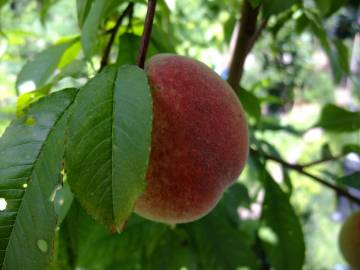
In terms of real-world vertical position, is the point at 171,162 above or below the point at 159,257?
above

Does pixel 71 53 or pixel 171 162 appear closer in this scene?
pixel 171 162

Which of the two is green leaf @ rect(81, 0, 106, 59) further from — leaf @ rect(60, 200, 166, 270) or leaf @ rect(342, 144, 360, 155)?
leaf @ rect(342, 144, 360, 155)

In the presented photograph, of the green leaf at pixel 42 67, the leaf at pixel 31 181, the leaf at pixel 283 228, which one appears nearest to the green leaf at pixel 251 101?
the leaf at pixel 283 228

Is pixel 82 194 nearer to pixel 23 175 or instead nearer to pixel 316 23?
pixel 23 175

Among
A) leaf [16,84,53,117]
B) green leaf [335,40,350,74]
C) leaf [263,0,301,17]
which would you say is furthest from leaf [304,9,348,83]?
leaf [16,84,53,117]

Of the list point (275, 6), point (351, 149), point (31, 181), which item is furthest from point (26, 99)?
point (351, 149)

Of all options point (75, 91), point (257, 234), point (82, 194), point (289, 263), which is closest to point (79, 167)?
point (82, 194)

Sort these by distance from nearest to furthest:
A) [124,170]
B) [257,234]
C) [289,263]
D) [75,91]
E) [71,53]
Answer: [124,170], [75,91], [289,263], [71,53], [257,234]

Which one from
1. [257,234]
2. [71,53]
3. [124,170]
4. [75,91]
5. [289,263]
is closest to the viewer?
[124,170]
